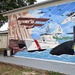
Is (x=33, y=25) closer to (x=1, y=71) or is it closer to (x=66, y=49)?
(x=66, y=49)

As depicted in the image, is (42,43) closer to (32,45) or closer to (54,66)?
(32,45)

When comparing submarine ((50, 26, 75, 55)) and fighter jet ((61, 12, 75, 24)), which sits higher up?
fighter jet ((61, 12, 75, 24))

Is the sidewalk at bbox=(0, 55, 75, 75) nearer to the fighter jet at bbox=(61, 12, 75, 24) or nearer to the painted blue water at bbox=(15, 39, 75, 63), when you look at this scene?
the painted blue water at bbox=(15, 39, 75, 63)

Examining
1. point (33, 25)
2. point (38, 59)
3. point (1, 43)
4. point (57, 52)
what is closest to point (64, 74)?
point (57, 52)

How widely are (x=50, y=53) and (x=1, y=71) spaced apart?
14.8 feet

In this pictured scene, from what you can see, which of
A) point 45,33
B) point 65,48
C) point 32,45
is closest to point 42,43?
point 45,33

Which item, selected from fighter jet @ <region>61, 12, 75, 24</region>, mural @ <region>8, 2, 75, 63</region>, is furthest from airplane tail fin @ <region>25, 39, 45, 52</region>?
fighter jet @ <region>61, 12, 75, 24</region>

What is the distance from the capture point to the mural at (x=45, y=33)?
1345cm

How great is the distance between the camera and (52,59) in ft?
47.2

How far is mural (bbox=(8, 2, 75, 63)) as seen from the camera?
13445mm

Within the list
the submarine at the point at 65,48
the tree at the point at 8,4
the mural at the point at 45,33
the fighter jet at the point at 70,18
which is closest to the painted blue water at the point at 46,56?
the mural at the point at 45,33

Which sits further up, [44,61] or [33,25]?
[33,25]

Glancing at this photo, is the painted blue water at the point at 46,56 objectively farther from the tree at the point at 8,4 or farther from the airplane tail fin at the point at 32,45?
the tree at the point at 8,4

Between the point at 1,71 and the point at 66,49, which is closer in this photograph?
the point at 1,71
